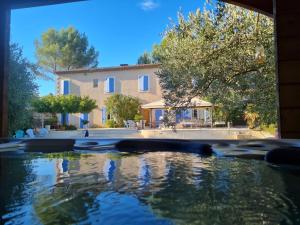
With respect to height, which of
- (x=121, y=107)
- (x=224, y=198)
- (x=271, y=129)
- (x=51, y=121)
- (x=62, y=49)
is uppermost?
(x=62, y=49)

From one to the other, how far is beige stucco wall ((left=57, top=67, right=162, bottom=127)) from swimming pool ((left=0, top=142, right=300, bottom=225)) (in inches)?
730

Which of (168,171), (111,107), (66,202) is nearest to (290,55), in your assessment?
(168,171)

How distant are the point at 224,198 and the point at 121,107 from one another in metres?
18.6

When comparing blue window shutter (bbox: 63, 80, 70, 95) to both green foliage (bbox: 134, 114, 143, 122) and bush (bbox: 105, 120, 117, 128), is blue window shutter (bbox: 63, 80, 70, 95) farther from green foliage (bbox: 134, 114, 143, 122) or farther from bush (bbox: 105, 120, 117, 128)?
green foliage (bbox: 134, 114, 143, 122)

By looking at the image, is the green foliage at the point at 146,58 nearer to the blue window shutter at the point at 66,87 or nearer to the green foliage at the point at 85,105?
the blue window shutter at the point at 66,87

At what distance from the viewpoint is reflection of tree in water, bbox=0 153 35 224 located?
1.87 meters

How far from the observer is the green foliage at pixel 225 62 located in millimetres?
7715

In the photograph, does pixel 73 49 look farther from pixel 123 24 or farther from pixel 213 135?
pixel 213 135

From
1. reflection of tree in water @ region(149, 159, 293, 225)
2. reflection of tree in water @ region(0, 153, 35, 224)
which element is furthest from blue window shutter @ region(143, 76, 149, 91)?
reflection of tree in water @ region(149, 159, 293, 225)

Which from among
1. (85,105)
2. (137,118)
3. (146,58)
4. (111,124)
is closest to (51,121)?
(85,105)

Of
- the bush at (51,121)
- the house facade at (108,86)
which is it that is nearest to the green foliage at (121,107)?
the house facade at (108,86)

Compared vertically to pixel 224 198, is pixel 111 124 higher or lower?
higher

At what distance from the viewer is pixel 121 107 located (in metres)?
20.4

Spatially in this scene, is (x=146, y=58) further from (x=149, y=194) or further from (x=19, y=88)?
(x=149, y=194)
